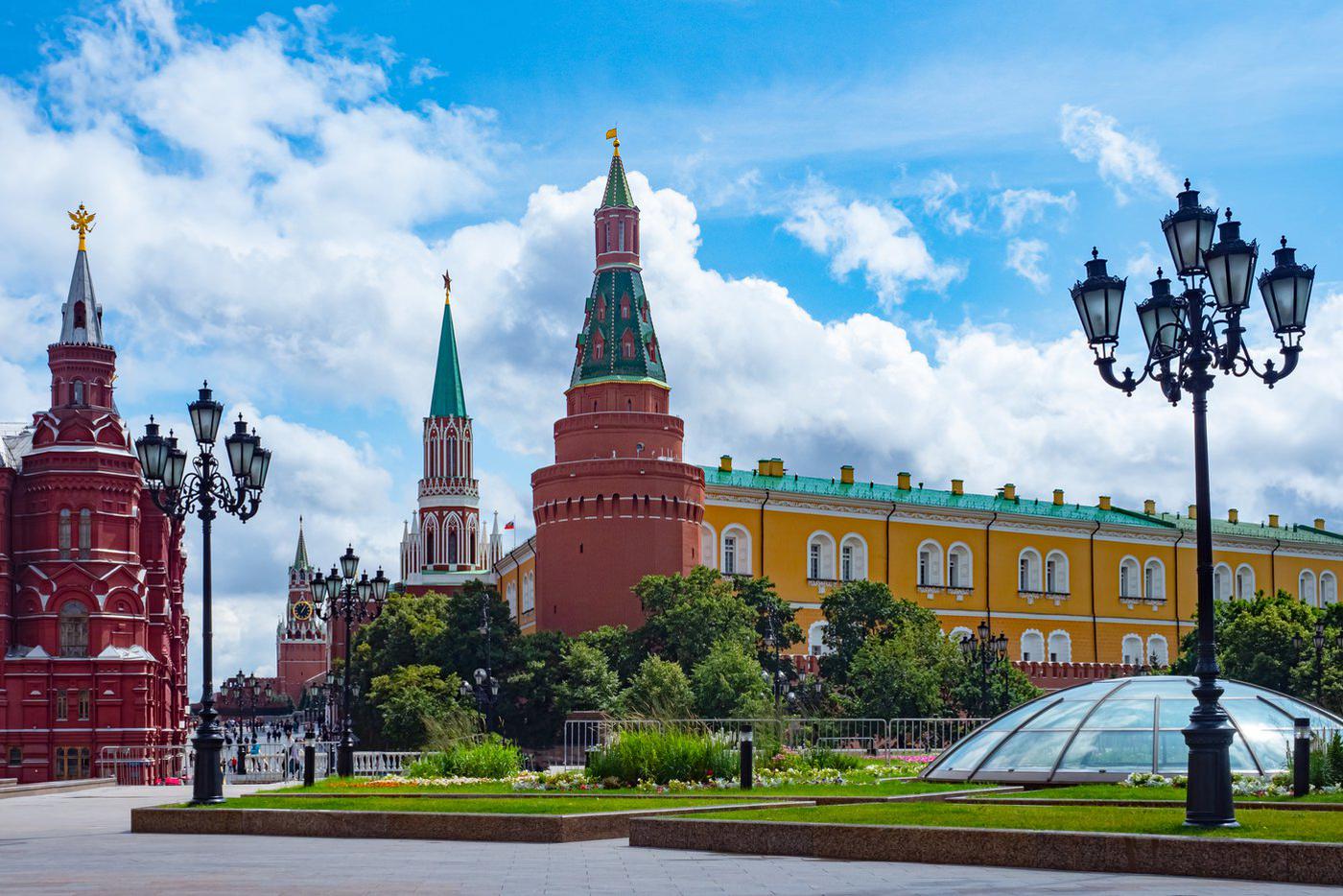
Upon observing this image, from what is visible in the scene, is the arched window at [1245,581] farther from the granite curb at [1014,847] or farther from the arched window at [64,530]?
the granite curb at [1014,847]

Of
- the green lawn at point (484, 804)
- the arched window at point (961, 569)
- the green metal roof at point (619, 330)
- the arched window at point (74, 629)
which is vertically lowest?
the green lawn at point (484, 804)

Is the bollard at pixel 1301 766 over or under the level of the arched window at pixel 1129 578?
under

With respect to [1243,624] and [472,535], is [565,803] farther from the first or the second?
[472,535]

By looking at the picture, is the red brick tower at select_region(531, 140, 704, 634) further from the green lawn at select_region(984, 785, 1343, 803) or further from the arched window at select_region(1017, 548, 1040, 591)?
the green lawn at select_region(984, 785, 1343, 803)

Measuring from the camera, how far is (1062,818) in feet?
45.7

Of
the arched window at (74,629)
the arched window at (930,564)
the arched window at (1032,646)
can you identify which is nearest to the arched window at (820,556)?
the arched window at (930,564)

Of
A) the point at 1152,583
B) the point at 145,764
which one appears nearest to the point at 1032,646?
the point at 1152,583

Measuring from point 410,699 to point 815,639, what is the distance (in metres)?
21.3

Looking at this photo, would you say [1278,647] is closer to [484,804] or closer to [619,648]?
[619,648]

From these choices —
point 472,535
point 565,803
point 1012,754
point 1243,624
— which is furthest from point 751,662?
point 472,535

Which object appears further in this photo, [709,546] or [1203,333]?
[709,546]

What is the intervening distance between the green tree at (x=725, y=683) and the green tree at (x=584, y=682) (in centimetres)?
327

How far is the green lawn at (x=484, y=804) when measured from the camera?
678 inches

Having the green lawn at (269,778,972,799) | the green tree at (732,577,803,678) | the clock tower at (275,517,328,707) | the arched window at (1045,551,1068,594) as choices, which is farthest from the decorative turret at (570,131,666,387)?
the clock tower at (275,517,328,707)
